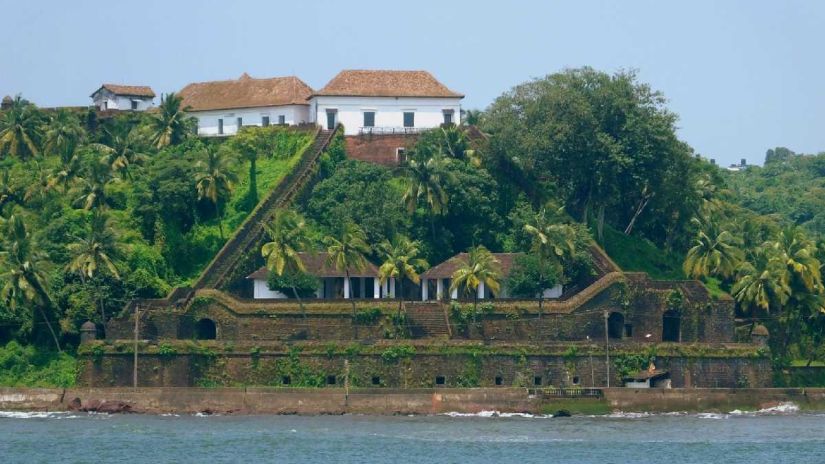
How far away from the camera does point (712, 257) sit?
3812 inches

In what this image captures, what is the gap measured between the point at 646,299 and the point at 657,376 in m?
4.85

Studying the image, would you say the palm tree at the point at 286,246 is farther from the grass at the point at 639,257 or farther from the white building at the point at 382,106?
the grass at the point at 639,257

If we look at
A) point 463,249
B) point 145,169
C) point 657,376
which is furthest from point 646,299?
point 145,169

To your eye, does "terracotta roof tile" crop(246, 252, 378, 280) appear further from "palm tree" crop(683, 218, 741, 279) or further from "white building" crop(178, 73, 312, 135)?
"white building" crop(178, 73, 312, 135)

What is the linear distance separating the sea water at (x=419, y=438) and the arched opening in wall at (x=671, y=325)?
6373 mm

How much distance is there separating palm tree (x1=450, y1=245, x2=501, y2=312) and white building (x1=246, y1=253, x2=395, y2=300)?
223 inches

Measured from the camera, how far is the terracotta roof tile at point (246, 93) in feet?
372

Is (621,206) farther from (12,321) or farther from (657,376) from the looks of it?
(12,321)

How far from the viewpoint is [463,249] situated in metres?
99.9

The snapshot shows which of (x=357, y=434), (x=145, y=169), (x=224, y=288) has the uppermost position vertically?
(x=145, y=169)

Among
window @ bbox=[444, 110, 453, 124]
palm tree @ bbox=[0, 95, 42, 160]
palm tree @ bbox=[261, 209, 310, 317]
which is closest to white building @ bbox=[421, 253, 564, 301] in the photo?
palm tree @ bbox=[261, 209, 310, 317]

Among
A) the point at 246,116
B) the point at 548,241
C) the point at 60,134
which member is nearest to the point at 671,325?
the point at 548,241

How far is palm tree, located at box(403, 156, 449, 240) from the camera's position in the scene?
319ft

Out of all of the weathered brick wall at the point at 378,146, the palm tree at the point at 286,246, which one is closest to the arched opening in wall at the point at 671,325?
the palm tree at the point at 286,246
